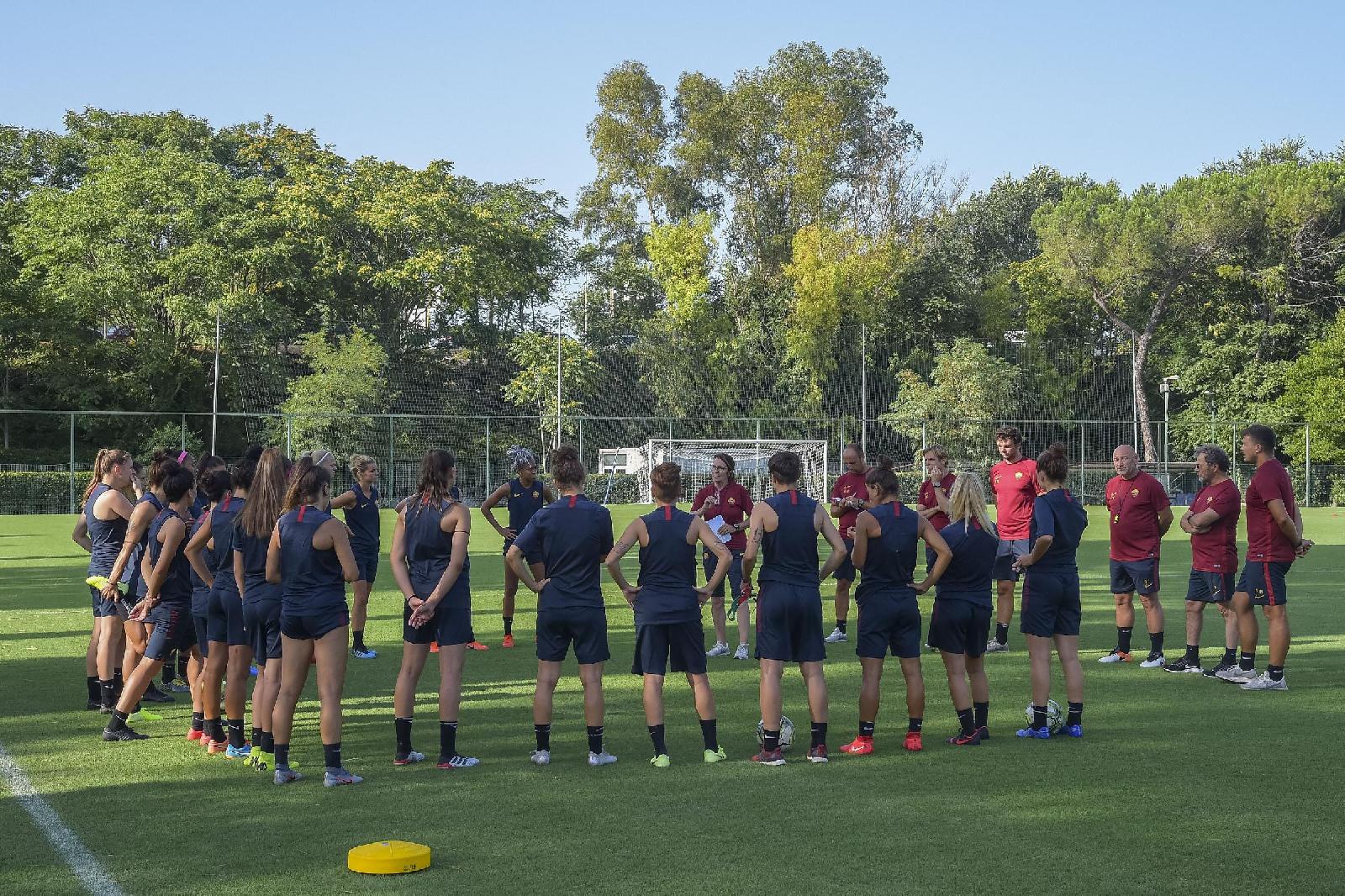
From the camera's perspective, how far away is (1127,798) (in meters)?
7.11

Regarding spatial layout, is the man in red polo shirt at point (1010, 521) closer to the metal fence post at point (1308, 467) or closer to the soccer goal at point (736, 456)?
the soccer goal at point (736, 456)

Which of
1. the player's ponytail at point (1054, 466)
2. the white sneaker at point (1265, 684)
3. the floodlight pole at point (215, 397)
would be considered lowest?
the white sneaker at point (1265, 684)

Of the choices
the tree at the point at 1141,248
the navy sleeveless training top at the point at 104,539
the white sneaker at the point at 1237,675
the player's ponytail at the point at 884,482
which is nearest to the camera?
the player's ponytail at the point at 884,482

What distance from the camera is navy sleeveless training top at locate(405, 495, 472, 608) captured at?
7988 millimetres

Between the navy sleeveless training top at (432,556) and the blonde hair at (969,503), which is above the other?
the blonde hair at (969,503)

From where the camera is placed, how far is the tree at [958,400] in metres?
50.7

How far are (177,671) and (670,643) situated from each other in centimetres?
550

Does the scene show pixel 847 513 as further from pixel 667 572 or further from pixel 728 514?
pixel 667 572

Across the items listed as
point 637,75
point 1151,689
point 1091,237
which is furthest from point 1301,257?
point 1151,689

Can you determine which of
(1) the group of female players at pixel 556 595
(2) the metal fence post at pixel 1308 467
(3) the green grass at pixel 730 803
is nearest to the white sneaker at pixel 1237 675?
(3) the green grass at pixel 730 803

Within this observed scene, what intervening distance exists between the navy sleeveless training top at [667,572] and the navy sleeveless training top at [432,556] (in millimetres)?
1089

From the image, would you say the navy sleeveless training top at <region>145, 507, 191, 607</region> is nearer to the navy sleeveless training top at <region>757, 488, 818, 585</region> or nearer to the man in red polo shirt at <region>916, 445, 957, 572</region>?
the navy sleeveless training top at <region>757, 488, 818, 585</region>

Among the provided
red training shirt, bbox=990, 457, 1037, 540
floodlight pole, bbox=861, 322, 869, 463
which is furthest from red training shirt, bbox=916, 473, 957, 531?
floodlight pole, bbox=861, 322, 869, 463

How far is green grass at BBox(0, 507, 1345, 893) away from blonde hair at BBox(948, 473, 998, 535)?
1.47 meters
